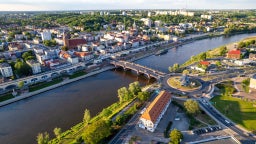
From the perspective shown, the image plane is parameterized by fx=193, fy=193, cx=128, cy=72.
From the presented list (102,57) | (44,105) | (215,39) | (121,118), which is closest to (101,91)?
(44,105)

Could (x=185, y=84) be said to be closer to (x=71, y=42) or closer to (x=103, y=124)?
(x=103, y=124)

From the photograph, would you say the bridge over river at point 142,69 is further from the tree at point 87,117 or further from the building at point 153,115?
the tree at point 87,117

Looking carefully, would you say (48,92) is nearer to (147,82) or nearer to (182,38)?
(147,82)

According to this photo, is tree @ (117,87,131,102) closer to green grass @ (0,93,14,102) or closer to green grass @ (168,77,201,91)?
green grass @ (168,77,201,91)

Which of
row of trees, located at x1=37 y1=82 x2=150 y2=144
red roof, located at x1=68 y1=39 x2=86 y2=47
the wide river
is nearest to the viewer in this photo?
row of trees, located at x1=37 y1=82 x2=150 y2=144

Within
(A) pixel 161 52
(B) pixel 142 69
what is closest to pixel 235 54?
(A) pixel 161 52

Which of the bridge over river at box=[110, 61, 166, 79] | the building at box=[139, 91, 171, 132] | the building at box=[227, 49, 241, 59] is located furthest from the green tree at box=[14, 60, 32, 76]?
the building at box=[227, 49, 241, 59]

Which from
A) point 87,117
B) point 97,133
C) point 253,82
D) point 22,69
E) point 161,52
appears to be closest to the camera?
point 97,133
